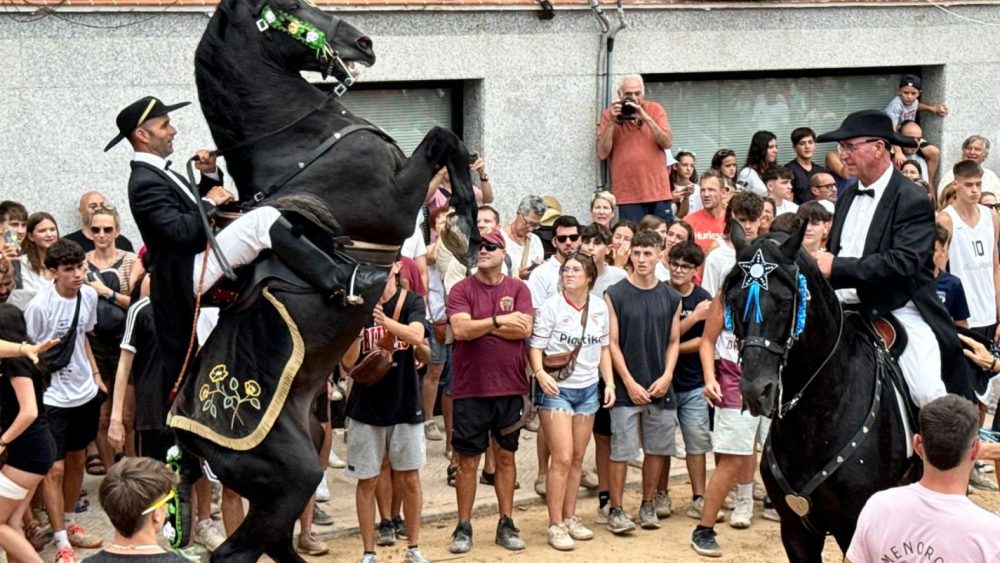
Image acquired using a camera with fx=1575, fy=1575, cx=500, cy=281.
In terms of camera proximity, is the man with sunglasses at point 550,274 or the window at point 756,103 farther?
the window at point 756,103

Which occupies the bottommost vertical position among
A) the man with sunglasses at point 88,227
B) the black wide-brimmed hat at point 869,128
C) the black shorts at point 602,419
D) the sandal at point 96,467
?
the sandal at point 96,467

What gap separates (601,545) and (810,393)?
339cm

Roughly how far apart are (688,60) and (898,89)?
130 inches

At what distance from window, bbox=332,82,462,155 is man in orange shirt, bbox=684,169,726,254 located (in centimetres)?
279

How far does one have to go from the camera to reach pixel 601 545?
11031 mm

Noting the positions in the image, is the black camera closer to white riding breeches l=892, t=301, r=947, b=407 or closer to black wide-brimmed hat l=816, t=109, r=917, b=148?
black wide-brimmed hat l=816, t=109, r=917, b=148

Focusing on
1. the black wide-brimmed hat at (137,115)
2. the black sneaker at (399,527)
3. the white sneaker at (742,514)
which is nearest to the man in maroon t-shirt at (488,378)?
the black sneaker at (399,527)

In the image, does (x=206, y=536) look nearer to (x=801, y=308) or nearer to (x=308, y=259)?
(x=308, y=259)

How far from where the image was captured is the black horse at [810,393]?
25.1 ft

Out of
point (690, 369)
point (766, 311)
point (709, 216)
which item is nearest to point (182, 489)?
point (766, 311)

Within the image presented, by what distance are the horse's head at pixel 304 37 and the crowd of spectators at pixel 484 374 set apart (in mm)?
2560

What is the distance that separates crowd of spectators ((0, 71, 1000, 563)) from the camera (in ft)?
33.8

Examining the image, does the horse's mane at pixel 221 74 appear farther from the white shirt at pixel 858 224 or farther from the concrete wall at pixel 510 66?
the concrete wall at pixel 510 66

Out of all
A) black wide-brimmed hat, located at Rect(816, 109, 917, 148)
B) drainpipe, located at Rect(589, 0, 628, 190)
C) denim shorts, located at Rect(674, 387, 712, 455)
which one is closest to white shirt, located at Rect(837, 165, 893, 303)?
black wide-brimmed hat, located at Rect(816, 109, 917, 148)
